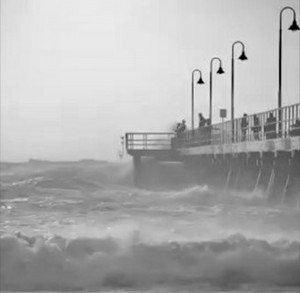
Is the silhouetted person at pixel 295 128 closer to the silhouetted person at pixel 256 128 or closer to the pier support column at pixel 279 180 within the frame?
the silhouetted person at pixel 256 128

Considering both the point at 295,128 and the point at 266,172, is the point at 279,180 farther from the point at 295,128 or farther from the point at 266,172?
the point at 295,128

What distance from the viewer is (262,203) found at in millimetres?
30062

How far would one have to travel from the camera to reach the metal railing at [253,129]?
955 inches

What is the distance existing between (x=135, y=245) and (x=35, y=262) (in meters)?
2.06

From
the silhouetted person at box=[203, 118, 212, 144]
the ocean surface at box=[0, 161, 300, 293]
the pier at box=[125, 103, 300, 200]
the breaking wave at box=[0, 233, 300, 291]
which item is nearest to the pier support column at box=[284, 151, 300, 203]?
the pier at box=[125, 103, 300, 200]

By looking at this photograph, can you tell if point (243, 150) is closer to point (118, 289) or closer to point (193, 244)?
point (193, 244)

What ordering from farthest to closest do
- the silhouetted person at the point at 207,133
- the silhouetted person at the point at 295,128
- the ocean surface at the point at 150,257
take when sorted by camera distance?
the silhouetted person at the point at 207,133 → the silhouetted person at the point at 295,128 → the ocean surface at the point at 150,257

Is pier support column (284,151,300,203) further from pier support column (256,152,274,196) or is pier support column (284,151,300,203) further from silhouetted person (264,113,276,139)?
silhouetted person (264,113,276,139)

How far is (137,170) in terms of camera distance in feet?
161

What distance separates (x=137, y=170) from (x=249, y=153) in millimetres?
18978

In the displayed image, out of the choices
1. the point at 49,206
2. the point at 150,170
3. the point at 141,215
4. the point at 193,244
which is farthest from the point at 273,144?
the point at 150,170

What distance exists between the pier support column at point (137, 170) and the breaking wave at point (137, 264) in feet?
111

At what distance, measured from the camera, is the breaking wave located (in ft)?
38.4

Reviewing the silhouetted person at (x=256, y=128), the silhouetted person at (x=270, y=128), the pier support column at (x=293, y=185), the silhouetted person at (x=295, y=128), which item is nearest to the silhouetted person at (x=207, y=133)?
the silhouetted person at (x=256, y=128)
